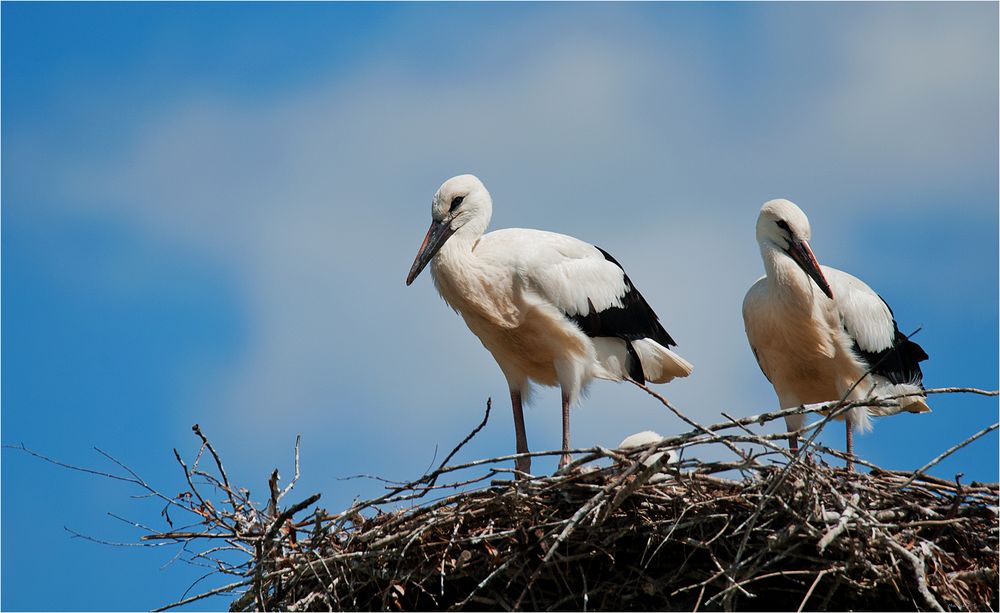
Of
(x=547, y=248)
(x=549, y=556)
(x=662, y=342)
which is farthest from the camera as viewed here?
(x=662, y=342)

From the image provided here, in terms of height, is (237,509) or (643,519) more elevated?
(237,509)

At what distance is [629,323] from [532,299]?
2.47 ft

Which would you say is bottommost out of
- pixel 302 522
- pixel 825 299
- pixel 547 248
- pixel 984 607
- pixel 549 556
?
pixel 984 607

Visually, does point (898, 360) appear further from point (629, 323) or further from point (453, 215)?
point (453, 215)

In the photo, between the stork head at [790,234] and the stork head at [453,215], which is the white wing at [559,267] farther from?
the stork head at [790,234]

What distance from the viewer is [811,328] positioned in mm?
7820

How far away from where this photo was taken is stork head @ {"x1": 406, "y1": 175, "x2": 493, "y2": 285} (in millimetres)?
7500

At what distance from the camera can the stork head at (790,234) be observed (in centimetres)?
773

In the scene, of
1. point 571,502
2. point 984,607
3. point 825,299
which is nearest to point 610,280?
point 825,299

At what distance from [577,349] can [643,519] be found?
2055mm

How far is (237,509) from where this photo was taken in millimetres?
5887

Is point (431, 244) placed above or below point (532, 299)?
above

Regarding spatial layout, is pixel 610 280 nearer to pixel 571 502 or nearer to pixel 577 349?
pixel 577 349

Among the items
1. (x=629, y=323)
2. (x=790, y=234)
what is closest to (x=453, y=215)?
(x=629, y=323)
